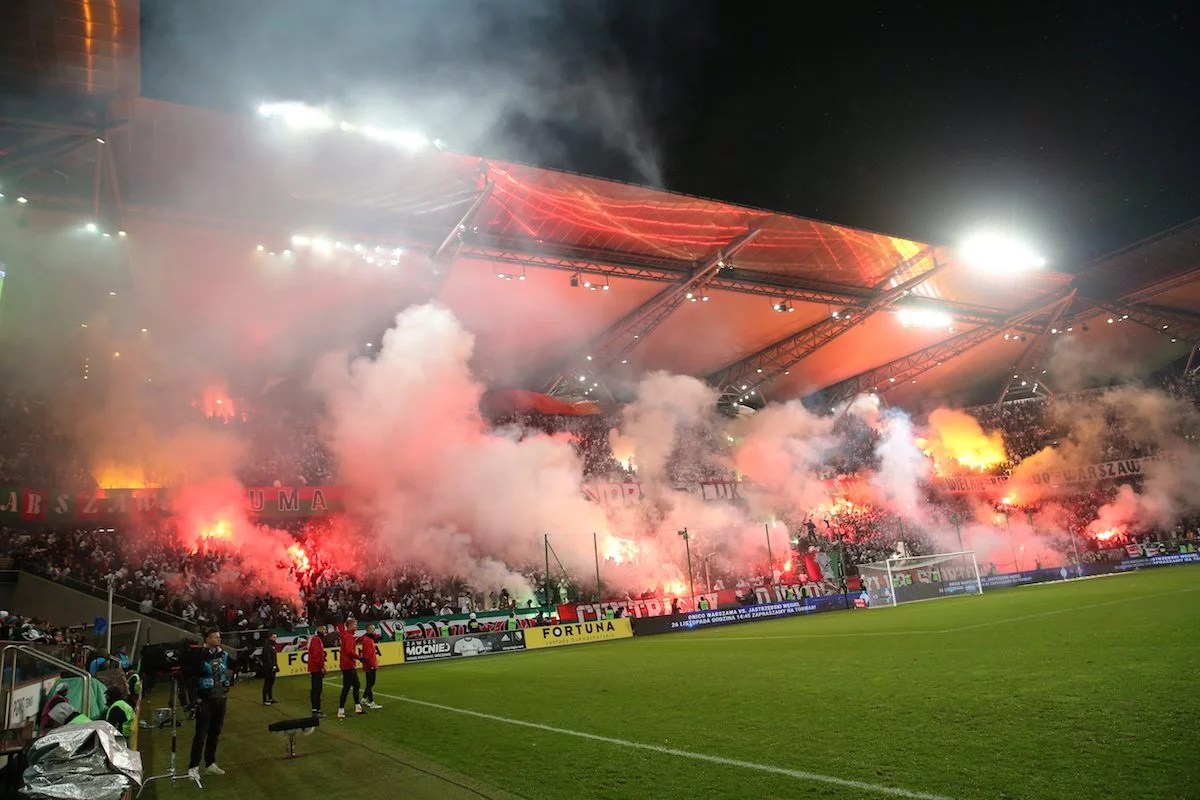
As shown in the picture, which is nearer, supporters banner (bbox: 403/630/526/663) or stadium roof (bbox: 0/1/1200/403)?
stadium roof (bbox: 0/1/1200/403)

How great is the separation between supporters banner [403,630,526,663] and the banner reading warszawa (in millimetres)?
9794

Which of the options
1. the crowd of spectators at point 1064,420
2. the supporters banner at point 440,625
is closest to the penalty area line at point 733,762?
the supporters banner at point 440,625

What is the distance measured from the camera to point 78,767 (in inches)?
181

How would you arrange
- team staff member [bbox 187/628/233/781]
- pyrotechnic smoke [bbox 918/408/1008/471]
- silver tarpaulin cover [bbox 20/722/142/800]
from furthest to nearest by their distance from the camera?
pyrotechnic smoke [bbox 918/408/1008/471] → team staff member [bbox 187/628/233/781] → silver tarpaulin cover [bbox 20/722/142/800]

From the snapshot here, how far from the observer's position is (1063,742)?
479 cm

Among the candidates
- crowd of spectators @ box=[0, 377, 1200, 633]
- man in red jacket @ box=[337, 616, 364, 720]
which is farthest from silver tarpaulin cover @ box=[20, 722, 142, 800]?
crowd of spectators @ box=[0, 377, 1200, 633]

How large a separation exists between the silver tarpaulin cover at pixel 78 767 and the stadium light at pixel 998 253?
82.8ft

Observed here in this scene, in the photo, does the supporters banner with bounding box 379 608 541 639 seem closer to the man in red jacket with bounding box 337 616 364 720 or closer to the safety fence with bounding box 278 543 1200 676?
the safety fence with bounding box 278 543 1200 676

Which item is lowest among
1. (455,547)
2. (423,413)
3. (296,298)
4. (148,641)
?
(148,641)

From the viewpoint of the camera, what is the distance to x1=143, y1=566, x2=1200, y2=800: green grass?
4.48 meters

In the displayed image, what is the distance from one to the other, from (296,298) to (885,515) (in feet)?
105

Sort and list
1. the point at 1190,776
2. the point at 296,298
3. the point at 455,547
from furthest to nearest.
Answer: the point at 455,547 < the point at 296,298 < the point at 1190,776

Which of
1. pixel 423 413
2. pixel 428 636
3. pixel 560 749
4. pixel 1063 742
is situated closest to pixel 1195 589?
pixel 1063 742

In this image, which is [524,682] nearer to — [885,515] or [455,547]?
[455,547]
